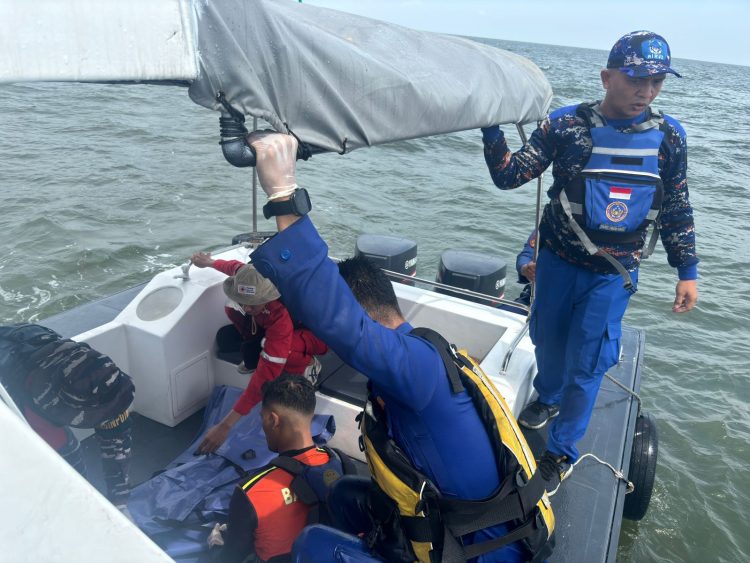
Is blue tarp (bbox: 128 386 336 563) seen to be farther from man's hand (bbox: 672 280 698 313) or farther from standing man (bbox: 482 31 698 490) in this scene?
man's hand (bbox: 672 280 698 313)

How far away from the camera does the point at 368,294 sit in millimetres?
1663

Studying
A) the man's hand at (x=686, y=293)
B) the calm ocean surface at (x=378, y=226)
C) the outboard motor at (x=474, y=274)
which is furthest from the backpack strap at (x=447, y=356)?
the calm ocean surface at (x=378, y=226)

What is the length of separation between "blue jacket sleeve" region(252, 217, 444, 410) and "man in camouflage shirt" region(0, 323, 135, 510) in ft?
3.61

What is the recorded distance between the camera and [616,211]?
2.38m

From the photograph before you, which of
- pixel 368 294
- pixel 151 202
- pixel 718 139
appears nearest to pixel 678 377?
pixel 368 294

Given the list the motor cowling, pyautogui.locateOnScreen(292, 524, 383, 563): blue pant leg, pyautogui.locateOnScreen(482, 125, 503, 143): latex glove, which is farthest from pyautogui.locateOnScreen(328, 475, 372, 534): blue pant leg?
the motor cowling

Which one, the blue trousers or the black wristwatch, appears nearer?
the black wristwatch

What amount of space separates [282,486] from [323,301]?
3.37 feet

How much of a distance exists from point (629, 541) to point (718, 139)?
18217 millimetres

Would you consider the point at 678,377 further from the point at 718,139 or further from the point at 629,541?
the point at 718,139

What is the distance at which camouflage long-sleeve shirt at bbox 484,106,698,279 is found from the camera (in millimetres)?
2422

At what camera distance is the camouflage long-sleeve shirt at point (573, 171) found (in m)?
2.42

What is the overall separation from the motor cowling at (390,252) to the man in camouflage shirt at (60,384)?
2455 mm

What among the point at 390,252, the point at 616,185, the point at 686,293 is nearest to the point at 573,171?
the point at 616,185
